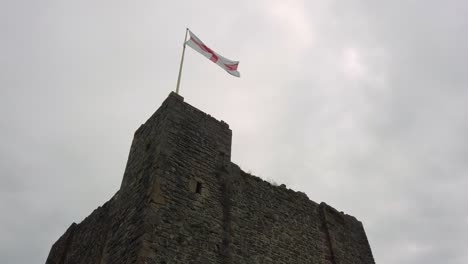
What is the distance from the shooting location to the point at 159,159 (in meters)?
8.59

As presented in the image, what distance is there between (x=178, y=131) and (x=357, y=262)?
7.76 metres

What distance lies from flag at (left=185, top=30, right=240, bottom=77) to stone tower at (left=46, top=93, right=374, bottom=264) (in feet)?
9.35

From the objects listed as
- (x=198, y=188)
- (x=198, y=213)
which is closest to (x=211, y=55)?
(x=198, y=188)

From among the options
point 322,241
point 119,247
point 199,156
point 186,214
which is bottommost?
point 119,247

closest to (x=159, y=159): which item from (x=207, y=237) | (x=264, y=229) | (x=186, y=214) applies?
(x=186, y=214)

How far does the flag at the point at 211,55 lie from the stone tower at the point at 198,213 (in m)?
2.85

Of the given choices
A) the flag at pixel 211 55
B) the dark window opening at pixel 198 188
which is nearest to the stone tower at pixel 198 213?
the dark window opening at pixel 198 188

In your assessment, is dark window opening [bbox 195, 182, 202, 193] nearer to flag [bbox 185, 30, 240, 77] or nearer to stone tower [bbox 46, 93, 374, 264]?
stone tower [bbox 46, 93, 374, 264]

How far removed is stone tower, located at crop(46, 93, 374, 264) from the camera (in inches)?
309

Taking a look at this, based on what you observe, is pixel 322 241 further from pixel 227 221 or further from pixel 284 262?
pixel 227 221

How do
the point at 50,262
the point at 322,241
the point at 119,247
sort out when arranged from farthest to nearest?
the point at 50,262 < the point at 322,241 < the point at 119,247

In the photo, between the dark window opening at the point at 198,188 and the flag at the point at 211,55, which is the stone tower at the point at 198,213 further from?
the flag at the point at 211,55

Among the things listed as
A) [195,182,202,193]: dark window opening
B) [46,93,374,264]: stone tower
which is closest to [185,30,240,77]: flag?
[46,93,374,264]: stone tower

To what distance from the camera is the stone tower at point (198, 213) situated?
785 centimetres
